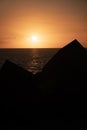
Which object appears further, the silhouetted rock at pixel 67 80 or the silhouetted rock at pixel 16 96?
the silhouetted rock at pixel 67 80

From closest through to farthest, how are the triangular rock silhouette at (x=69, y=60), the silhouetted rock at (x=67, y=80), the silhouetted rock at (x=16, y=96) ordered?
the silhouetted rock at (x=16, y=96), the silhouetted rock at (x=67, y=80), the triangular rock silhouette at (x=69, y=60)

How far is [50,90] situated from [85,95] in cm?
272

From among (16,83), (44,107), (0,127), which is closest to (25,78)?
(16,83)

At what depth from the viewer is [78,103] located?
23047mm

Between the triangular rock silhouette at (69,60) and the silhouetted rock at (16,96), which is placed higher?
the triangular rock silhouette at (69,60)

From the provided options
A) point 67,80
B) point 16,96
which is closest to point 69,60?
point 67,80

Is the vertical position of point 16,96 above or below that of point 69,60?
below


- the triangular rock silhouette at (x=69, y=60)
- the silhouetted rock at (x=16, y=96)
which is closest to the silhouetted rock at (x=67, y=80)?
the triangular rock silhouette at (x=69, y=60)

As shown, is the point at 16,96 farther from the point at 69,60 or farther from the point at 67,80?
the point at 69,60

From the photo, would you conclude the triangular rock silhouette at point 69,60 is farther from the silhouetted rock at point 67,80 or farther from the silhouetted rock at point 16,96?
the silhouetted rock at point 16,96

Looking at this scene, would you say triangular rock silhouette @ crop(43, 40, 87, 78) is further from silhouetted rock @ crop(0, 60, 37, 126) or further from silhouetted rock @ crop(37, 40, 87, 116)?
silhouetted rock @ crop(0, 60, 37, 126)

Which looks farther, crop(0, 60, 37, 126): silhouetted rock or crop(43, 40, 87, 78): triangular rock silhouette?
crop(43, 40, 87, 78): triangular rock silhouette

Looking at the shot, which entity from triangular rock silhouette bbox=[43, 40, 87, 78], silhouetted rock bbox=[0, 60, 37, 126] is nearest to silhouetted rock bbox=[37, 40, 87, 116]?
triangular rock silhouette bbox=[43, 40, 87, 78]

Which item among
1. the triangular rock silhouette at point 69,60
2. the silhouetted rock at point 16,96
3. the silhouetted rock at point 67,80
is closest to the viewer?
the silhouetted rock at point 16,96
